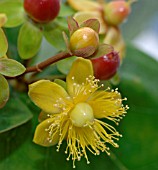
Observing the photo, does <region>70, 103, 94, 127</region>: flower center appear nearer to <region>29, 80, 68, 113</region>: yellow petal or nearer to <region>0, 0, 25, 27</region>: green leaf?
<region>29, 80, 68, 113</region>: yellow petal

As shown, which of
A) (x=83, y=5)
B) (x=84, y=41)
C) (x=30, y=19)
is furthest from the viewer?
(x=83, y=5)

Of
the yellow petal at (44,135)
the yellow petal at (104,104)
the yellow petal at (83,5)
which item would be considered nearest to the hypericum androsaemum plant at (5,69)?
the yellow petal at (44,135)

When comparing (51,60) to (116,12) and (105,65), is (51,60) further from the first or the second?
(116,12)

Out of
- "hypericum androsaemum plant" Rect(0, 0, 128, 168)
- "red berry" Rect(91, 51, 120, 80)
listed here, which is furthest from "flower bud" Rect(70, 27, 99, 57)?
"red berry" Rect(91, 51, 120, 80)

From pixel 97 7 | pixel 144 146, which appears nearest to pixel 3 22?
pixel 97 7

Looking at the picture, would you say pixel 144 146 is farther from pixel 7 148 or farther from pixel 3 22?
pixel 3 22

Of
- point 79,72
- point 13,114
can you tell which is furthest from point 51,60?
point 13,114
